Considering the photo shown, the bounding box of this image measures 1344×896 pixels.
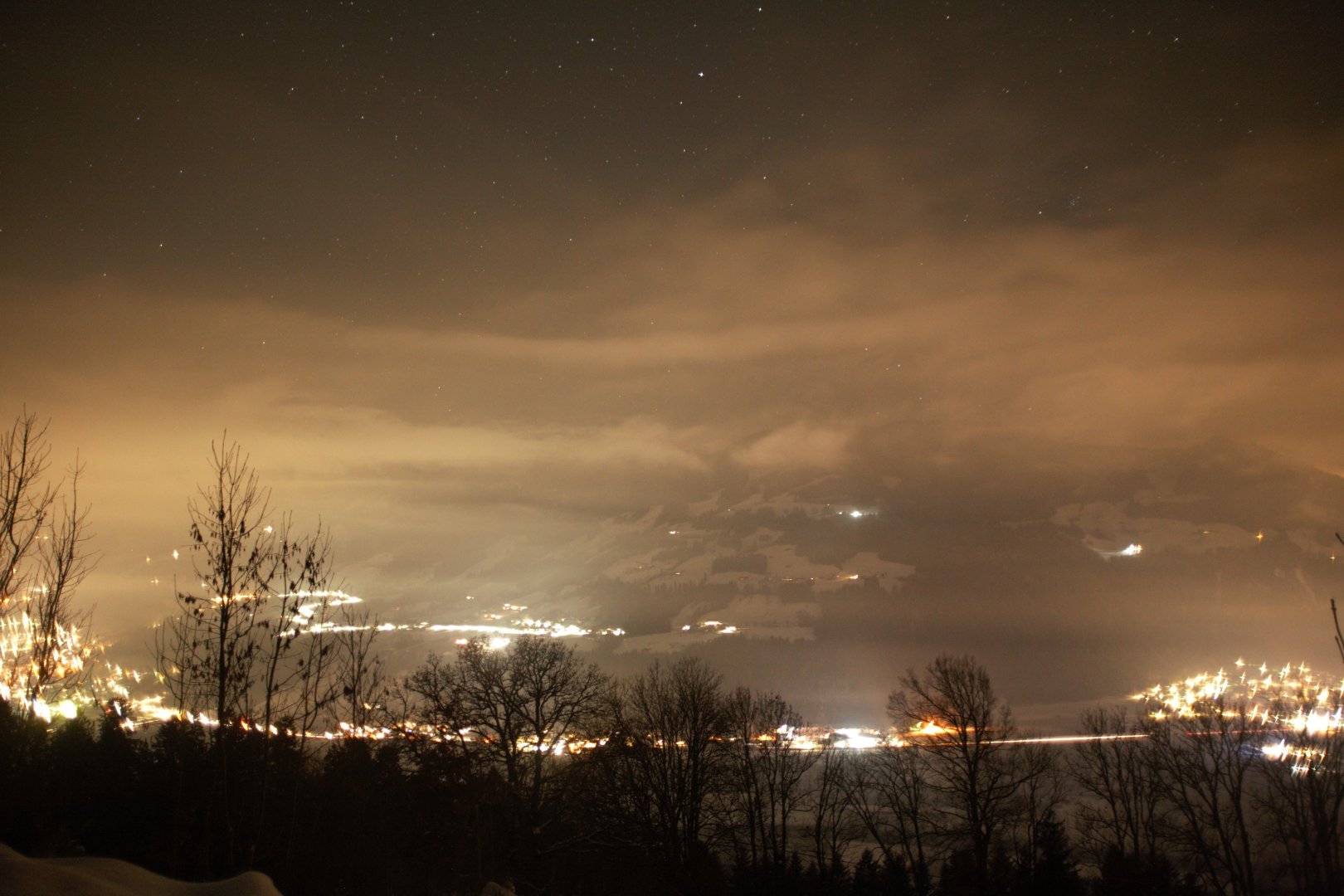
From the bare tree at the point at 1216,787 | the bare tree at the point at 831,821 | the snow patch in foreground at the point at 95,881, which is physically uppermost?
the snow patch in foreground at the point at 95,881

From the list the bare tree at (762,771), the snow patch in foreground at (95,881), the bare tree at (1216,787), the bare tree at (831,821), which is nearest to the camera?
the snow patch in foreground at (95,881)

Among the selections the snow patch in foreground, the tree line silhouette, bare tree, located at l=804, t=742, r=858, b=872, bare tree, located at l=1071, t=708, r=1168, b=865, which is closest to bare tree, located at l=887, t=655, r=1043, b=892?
the tree line silhouette

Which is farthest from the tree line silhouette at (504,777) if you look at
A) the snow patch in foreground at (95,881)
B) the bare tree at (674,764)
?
the snow patch in foreground at (95,881)

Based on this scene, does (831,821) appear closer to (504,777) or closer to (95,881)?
(504,777)

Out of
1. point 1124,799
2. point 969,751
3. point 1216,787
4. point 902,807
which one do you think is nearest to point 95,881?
point 969,751

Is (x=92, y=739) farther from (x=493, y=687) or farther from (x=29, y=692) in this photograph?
(x=493, y=687)

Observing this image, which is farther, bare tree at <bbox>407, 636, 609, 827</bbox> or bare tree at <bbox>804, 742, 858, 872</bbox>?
bare tree at <bbox>804, 742, 858, 872</bbox>

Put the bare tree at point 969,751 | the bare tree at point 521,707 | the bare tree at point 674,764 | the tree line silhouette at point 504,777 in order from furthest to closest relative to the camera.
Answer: the bare tree at point 674,764 < the bare tree at point 969,751 < the bare tree at point 521,707 < the tree line silhouette at point 504,777

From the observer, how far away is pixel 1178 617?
139 meters

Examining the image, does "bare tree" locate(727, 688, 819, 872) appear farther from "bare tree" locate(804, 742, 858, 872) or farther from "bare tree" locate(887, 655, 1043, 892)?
"bare tree" locate(887, 655, 1043, 892)

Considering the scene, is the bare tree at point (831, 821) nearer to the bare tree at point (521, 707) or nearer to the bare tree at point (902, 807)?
the bare tree at point (902, 807)

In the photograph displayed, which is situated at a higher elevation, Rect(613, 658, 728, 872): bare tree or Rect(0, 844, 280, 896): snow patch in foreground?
Rect(0, 844, 280, 896): snow patch in foreground

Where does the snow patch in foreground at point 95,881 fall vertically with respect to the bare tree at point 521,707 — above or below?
above

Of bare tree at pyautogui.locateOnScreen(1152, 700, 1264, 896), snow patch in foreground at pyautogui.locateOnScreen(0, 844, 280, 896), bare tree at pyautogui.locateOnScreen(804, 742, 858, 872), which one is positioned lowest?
bare tree at pyautogui.locateOnScreen(804, 742, 858, 872)
